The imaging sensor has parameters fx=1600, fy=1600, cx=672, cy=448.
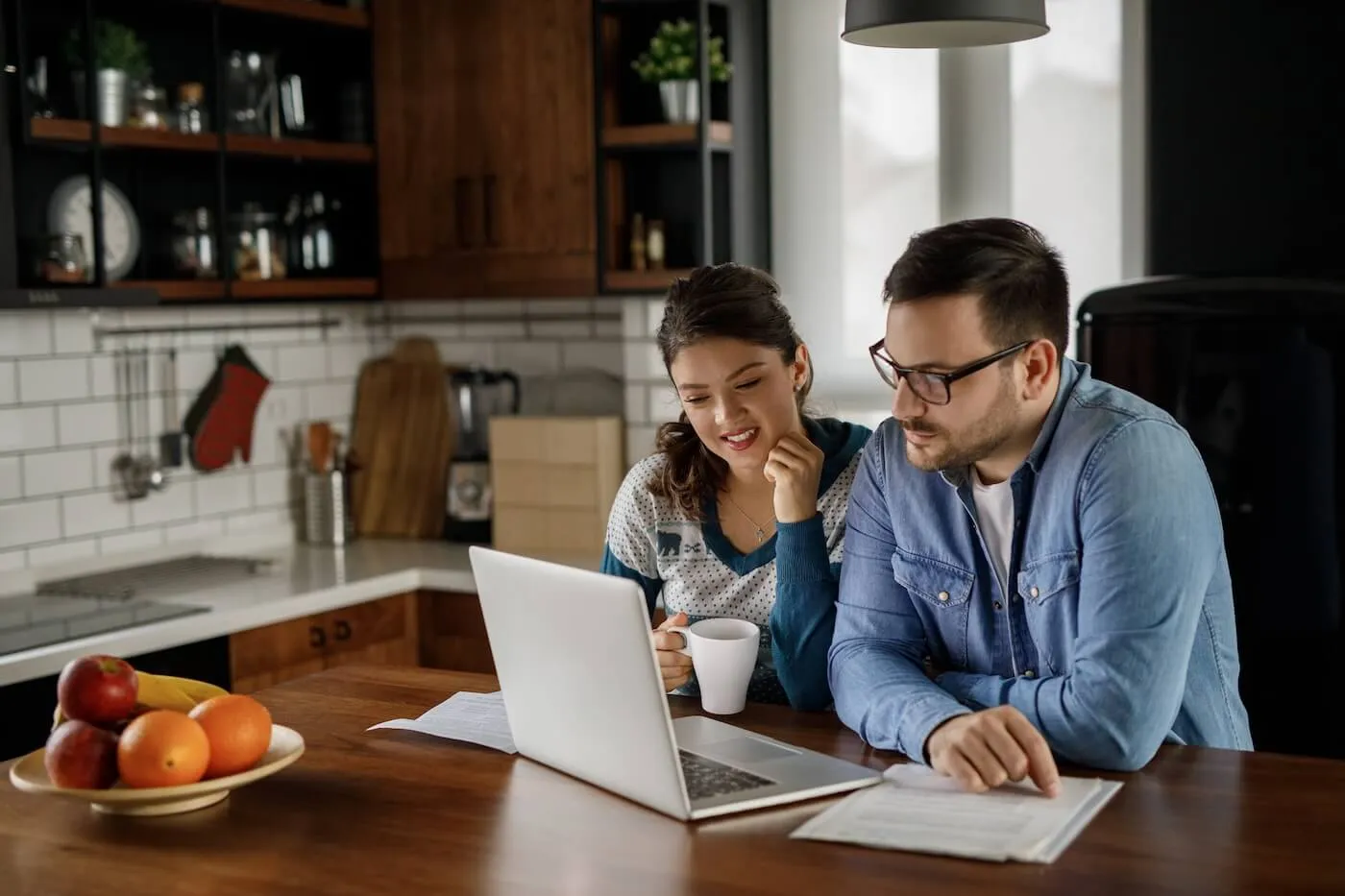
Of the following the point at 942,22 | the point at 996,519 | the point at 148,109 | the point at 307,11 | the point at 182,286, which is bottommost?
the point at 996,519

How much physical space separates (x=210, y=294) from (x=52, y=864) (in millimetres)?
2430

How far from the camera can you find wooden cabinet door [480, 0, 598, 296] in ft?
12.8

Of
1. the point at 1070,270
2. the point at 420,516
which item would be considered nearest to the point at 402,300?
the point at 420,516

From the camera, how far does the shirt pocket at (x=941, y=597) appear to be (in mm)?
2002

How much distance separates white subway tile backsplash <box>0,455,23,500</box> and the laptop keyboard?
7.95 feet

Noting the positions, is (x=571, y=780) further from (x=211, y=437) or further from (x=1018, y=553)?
(x=211, y=437)

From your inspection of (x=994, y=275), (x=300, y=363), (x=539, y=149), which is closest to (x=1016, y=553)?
(x=994, y=275)

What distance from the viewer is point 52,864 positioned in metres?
1.56

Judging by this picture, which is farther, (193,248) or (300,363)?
(300,363)

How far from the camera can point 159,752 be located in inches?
64.0

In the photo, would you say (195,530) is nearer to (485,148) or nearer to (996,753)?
(485,148)

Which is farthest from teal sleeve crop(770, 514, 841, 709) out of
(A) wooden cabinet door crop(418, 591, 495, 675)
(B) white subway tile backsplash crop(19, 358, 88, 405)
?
(B) white subway tile backsplash crop(19, 358, 88, 405)

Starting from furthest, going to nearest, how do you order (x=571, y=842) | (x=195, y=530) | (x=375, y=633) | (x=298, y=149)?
(x=195, y=530)
(x=298, y=149)
(x=375, y=633)
(x=571, y=842)

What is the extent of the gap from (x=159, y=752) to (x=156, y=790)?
38mm
